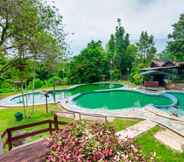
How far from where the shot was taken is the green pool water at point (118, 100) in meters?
17.1

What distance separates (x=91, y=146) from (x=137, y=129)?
5.91 metres

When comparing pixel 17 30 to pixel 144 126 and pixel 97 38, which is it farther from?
pixel 97 38

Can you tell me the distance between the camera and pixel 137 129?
8.45 meters

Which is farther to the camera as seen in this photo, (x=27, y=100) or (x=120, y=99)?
(x=120, y=99)

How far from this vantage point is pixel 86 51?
1308 inches

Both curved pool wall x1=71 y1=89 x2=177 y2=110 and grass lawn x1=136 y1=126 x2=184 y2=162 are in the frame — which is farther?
curved pool wall x1=71 y1=89 x2=177 y2=110

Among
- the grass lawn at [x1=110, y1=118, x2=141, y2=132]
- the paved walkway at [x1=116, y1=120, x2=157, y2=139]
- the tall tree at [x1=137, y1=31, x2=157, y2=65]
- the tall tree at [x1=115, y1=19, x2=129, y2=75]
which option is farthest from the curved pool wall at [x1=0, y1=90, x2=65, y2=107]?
the tall tree at [x1=137, y1=31, x2=157, y2=65]

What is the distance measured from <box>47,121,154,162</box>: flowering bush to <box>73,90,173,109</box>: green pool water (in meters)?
13.0

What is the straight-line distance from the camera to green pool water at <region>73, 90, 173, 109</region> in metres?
17.1

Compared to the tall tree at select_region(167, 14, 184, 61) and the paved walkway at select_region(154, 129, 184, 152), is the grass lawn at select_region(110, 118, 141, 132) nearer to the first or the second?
the paved walkway at select_region(154, 129, 184, 152)

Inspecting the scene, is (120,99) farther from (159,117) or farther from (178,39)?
(178,39)

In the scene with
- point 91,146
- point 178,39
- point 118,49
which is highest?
point 178,39

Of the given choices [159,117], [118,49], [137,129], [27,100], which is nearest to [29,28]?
Answer: [137,129]

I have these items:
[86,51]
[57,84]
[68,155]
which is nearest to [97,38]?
[86,51]
